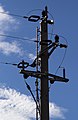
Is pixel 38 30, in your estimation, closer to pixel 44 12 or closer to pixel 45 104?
pixel 44 12

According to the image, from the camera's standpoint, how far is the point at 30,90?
16.5 metres

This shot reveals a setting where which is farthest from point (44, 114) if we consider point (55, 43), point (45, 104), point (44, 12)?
point (44, 12)

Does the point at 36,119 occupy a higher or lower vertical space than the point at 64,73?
lower

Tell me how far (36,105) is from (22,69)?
5.07 ft

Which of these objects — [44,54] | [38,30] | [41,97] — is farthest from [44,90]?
[38,30]

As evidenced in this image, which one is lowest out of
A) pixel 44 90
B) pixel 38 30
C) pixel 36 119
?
pixel 36 119

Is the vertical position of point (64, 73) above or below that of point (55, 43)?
below

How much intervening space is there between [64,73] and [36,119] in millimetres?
2294

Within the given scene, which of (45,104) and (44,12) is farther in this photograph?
(44,12)

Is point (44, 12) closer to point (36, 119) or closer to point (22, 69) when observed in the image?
point (22, 69)

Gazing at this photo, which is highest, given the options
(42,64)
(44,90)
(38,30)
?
(38,30)

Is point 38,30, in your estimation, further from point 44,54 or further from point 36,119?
point 36,119

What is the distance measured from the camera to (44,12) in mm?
17719

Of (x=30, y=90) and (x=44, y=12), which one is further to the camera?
(x=44, y=12)
